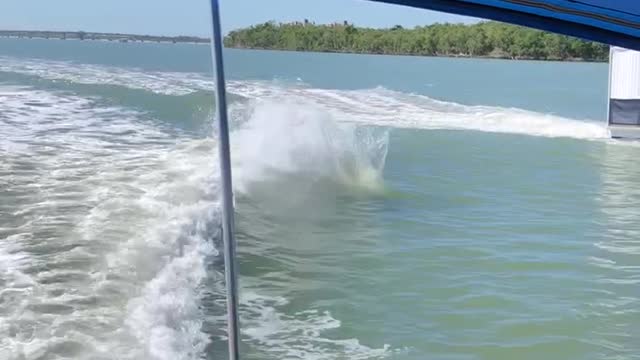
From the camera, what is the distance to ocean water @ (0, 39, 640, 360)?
5.08 meters

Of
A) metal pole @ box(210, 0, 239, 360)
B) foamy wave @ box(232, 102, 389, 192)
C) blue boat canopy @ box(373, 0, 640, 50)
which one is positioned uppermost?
blue boat canopy @ box(373, 0, 640, 50)

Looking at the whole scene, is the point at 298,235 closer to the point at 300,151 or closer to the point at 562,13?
the point at 300,151

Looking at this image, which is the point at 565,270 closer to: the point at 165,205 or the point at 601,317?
the point at 601,317

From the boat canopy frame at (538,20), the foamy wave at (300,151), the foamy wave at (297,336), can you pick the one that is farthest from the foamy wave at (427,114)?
the boat canopy frame at (538,20)

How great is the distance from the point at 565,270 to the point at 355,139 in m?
6.71

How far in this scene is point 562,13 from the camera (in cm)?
213

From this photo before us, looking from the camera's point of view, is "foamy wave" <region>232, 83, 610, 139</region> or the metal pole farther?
"foamy wave" <region>232, 83, 610, 139</region>

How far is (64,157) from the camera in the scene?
29.5 feet

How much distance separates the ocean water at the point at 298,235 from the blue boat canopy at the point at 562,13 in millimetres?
2679

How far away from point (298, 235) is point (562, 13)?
20.9ft

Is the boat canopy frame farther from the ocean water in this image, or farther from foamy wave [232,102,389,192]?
foamy wave [232,102,389,192]

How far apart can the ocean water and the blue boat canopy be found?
268 cm

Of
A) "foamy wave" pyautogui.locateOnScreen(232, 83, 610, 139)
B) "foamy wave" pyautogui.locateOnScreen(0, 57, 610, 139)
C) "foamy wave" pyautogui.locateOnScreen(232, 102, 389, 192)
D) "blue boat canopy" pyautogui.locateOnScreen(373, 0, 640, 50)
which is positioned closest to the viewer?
"blue boat canopy" pyautogui.locateOnScreen(373, 0, 640, 50)

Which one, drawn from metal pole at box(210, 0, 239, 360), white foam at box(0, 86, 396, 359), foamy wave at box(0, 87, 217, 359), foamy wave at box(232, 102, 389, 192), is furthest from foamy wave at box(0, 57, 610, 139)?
metal pole at box(210, 0, 239, 360)
